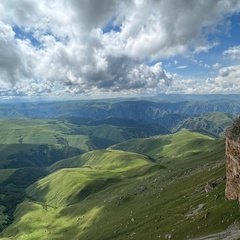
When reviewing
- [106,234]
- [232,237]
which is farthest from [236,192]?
[106,234]

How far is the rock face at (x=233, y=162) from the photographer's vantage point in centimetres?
8205

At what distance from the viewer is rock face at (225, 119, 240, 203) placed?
8205 cm

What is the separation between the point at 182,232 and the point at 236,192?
58.0ft

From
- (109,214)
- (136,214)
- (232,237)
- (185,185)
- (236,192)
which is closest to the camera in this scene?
(232,237)

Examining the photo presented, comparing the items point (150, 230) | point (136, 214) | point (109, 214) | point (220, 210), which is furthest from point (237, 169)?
point (109, 214)

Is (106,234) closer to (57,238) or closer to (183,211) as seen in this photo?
(183,211)

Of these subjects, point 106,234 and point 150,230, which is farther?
point 106,234

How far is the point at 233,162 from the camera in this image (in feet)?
283

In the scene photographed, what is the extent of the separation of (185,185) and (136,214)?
3076 cm

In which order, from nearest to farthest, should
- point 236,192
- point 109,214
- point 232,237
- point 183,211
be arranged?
point 232,237 → point 236,192 → point 183,211 → point 109,214

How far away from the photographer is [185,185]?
161375mm

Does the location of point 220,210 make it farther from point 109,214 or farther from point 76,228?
point 76,228

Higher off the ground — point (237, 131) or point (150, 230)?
point (237, 131)

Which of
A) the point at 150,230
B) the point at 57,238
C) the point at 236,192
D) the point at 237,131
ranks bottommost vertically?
the point at 57,238
